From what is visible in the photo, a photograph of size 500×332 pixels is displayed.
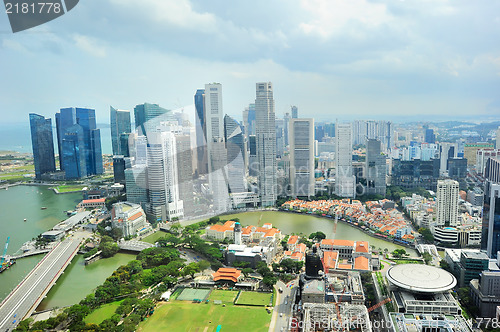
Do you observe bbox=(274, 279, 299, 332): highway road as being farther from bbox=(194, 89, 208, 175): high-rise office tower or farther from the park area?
bbox=(194, 89, 208, 175): high-rise office tower

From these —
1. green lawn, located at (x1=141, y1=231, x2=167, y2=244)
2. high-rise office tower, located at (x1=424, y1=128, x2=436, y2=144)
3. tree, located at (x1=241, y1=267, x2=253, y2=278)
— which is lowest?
green lawn, located at (x1=141, y1=231, x2=167, y2=244)

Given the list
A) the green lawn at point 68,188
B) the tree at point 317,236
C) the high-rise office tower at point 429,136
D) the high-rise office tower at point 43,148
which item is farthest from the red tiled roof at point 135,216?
the high-rise office tower at point 429,136

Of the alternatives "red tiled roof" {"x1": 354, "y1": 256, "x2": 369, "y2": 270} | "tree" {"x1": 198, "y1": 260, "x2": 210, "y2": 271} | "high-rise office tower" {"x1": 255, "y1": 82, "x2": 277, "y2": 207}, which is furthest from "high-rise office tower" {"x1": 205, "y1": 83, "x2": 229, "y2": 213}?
"red tiled roof" {"x1": 354, "y1": 256, "x2": 369, "y2": 270}

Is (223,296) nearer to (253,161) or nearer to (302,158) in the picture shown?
(302,158)

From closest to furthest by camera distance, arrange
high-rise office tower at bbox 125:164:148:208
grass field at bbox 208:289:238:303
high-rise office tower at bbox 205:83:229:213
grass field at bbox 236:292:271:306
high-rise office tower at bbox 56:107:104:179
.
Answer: grass field at bbox 236:292:271:306 < grass field at bbox 208:289:238:303 < high-rise office tower at bbox 125:164:148:208 < high-rise office tower at bbox 205:83:229:213 < high-rise office tower at bbox 56:107:104:179

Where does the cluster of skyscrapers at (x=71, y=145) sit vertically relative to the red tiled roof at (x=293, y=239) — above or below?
above

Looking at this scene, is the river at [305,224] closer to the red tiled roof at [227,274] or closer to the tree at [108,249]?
the red tiled roof at [227,274]
